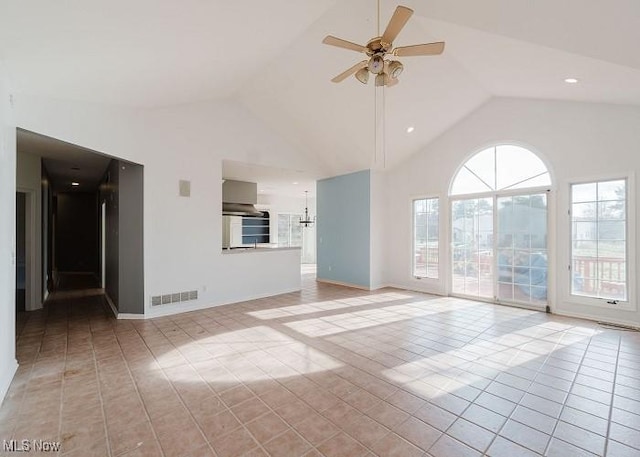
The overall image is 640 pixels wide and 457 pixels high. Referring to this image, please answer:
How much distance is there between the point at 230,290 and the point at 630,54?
19.7 feet

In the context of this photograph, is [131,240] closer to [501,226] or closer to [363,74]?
[363,74]

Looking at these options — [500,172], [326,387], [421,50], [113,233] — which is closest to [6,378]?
[326,387]

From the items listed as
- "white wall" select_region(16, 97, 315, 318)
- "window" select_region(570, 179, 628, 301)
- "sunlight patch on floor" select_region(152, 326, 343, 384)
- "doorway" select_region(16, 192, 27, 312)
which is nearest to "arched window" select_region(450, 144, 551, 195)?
"window" select_region(570, 179, 628, 301)

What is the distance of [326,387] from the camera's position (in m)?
2.63

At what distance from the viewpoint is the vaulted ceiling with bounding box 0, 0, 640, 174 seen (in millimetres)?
2295

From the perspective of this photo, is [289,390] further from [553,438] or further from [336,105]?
[336,105]

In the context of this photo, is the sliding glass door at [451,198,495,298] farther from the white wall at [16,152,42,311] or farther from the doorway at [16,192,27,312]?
the doorway at [16,192,27,312]

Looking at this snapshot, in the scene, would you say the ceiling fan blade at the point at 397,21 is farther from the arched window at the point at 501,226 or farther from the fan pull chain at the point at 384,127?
the arched window at the point at 501,226

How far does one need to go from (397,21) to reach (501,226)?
182 inches

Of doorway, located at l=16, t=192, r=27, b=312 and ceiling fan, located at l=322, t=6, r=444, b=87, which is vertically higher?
ceiling fan, located at l=322, t=6, r=444, b=87

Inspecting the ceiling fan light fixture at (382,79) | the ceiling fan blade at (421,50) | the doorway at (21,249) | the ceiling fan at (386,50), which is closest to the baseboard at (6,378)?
the doorway at (21,249)

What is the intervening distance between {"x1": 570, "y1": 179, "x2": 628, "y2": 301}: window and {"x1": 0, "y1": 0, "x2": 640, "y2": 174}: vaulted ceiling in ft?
4.26

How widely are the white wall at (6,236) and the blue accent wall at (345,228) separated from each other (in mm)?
5859

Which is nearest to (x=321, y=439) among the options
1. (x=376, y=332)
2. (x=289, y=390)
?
(x=289, y=390)
